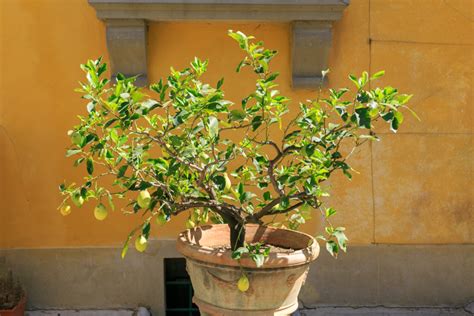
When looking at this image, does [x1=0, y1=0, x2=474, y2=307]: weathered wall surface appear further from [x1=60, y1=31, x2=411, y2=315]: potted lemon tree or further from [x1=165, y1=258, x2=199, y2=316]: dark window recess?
[x1=60, y1=31, x2=411, y2=315]: potted lemon tree

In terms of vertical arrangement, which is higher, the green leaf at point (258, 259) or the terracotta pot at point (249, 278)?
the green leaf at point (258, 259)

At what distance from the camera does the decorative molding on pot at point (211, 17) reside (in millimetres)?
4145

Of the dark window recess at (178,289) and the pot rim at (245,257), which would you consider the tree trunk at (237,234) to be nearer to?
the pot rim at (245,257)

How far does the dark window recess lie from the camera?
4637mm

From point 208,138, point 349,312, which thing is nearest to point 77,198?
point 208,138

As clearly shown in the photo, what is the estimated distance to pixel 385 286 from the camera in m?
4.62

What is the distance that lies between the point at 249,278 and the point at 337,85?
2.51 m

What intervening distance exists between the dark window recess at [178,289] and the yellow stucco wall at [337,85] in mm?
342

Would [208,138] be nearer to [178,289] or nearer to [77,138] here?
[77,138]

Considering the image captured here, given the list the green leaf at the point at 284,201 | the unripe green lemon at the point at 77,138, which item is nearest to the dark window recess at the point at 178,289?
the green leaf at the point at 284,201

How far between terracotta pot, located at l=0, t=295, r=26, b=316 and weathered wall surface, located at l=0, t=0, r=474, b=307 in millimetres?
217

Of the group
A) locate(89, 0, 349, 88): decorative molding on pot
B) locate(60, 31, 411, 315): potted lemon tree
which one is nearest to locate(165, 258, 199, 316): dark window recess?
locate(89, 0, 349, 88): decorative molding on pot

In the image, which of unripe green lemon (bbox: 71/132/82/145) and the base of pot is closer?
unripe green lemon (bbox: 71/132/82/145)

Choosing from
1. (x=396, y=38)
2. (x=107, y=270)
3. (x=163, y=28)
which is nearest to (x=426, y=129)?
(x=396, y=38)
